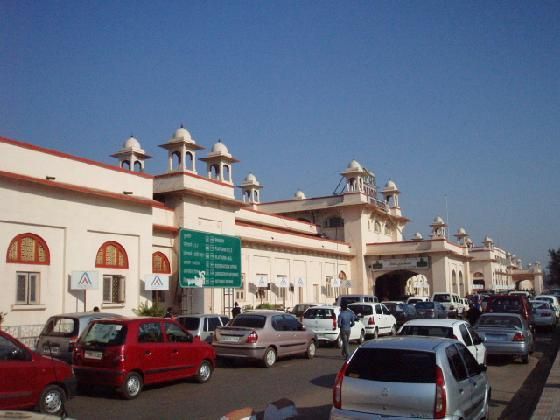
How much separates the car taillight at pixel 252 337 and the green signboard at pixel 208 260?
9376 millimetres

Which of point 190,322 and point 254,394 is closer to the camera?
point 254,394

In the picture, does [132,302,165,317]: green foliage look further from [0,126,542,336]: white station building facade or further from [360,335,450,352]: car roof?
[360,335,450,352]: car roof

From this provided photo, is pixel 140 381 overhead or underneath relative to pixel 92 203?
underneath

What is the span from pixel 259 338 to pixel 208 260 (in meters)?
11.3

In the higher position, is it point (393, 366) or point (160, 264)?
point (160, 264)

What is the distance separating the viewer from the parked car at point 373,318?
2516cm

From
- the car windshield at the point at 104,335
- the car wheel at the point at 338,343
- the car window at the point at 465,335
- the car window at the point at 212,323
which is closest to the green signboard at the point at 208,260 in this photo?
the car window at the point at 212,323

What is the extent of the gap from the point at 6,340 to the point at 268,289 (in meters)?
28.4

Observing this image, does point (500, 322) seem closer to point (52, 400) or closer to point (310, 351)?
point (310, 351)

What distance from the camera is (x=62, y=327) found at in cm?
1445

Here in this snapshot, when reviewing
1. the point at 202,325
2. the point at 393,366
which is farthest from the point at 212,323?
the point at 393,366

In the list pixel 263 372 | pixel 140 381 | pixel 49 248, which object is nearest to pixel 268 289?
pixel 49 248

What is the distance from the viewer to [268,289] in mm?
37594

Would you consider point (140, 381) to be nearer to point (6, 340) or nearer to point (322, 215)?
point (6, 340)
